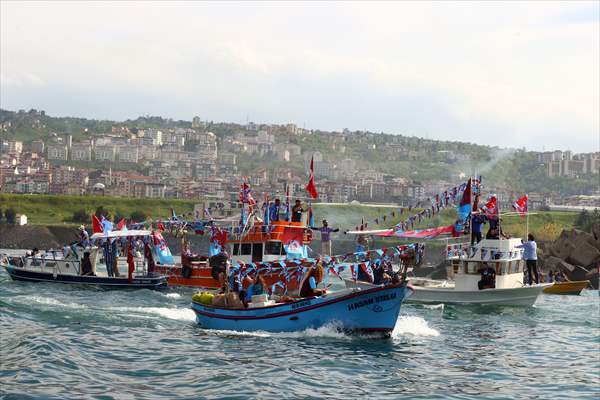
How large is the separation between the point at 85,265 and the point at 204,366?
28360mm

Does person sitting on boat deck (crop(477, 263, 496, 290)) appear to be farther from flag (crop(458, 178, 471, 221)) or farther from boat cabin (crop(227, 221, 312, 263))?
boat cabin (crop(227, 221, 312, 263))

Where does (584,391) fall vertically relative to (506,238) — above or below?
below

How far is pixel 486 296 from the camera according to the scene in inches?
1842

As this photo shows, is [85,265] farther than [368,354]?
Yes

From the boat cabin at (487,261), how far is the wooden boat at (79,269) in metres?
16.5

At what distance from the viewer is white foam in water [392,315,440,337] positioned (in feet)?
111

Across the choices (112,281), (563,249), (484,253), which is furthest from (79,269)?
(563,249)

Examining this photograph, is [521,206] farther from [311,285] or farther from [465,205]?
[311,285]

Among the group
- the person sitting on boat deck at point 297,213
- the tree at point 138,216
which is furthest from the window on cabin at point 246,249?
the tree at point 138,216

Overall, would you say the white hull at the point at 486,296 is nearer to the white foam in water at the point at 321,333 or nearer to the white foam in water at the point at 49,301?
the white foam in water at the point at 321,333

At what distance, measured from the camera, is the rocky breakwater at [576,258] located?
75.9 m

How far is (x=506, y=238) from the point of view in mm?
47656

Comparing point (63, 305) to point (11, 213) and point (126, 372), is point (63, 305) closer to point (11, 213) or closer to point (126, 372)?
point (126, 372)

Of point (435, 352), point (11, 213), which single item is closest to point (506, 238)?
point (435, 352)
